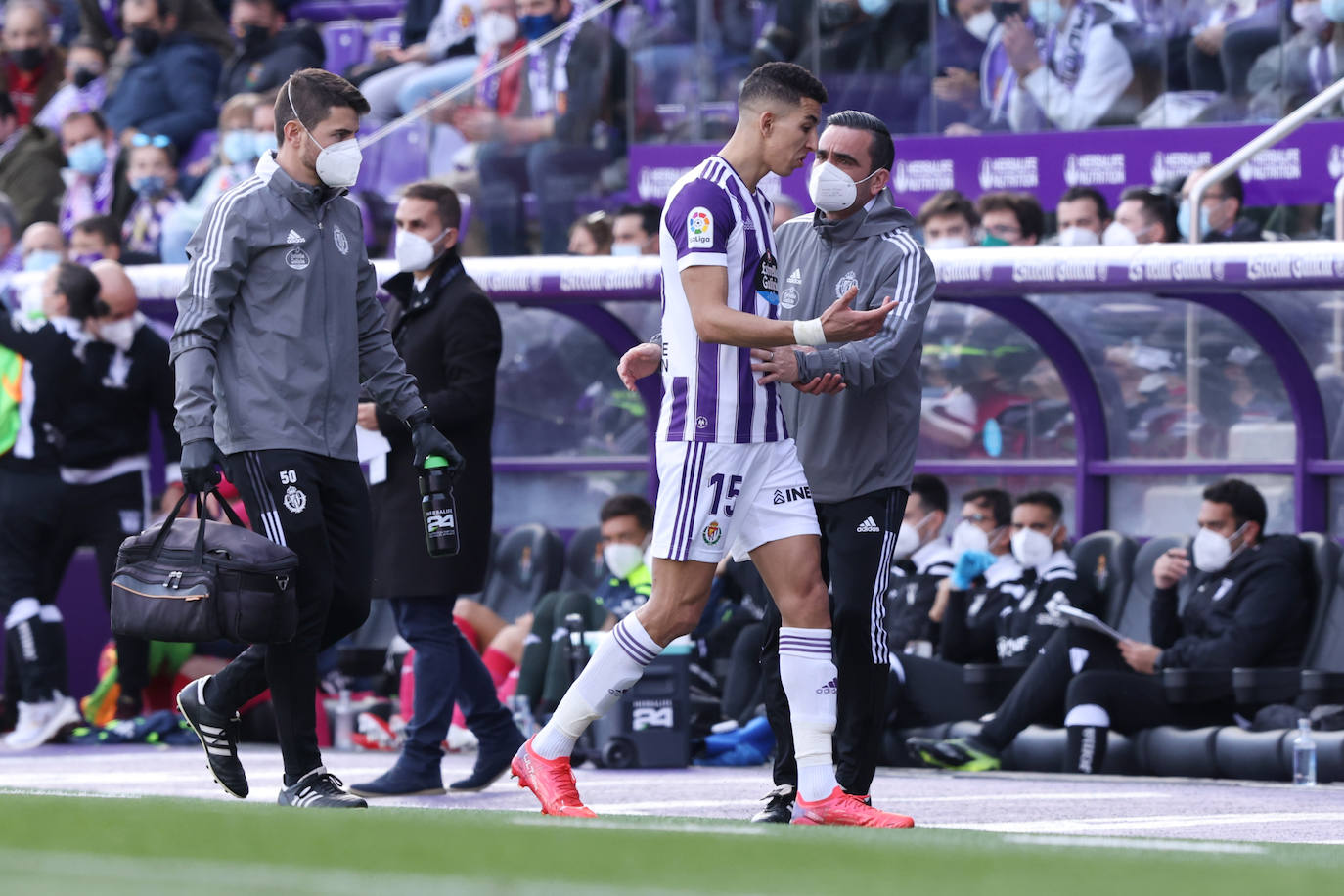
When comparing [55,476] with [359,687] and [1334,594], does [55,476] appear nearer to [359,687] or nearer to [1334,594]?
[359,687]

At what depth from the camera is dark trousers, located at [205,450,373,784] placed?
7.04 metres

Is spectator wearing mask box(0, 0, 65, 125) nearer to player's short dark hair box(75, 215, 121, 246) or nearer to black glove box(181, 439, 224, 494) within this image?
player's short dark hair box(75, 215, 121, 246)

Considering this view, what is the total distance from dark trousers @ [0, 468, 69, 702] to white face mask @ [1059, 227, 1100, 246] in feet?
16.1

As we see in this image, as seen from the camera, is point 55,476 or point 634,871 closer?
point 634,871

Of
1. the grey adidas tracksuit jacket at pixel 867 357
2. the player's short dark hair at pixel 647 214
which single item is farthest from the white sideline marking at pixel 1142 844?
the player's short dark hair at pixel 647 214

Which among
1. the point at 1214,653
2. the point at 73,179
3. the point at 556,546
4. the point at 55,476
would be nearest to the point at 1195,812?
the point at 1214,653

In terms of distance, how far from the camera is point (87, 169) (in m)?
17.6

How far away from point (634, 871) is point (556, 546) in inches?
310

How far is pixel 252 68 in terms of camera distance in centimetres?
1828

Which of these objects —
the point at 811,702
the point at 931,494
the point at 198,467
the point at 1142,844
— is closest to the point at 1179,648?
the point at 931,494

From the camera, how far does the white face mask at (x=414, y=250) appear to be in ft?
28.7

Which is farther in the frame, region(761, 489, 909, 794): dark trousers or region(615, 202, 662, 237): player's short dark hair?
region(615, 202, 662, 237): player's short dark hair

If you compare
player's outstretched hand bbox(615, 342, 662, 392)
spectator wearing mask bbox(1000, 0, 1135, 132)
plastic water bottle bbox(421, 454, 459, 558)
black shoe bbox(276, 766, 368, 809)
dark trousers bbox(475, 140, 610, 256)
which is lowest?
black shoe bbox(276, 766, 368, 809)

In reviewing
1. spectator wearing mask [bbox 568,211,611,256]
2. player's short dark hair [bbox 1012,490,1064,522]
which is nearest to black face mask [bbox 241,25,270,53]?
spectator wearing mask [bbox 568,211,611,256]
